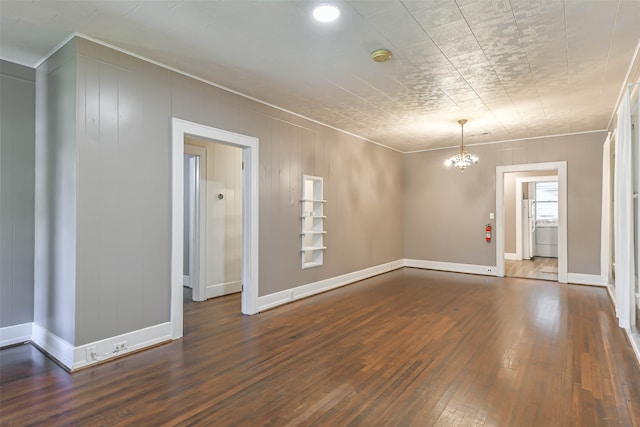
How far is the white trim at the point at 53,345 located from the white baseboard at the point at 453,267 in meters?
7.03

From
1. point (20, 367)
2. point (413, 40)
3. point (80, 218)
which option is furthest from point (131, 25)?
point (20, 367)

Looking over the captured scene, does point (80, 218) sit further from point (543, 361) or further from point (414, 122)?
point (414, 122)

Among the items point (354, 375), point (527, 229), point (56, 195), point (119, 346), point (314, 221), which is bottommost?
point (354, 375)

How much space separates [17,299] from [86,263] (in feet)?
4.18

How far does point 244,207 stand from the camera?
15.0ft

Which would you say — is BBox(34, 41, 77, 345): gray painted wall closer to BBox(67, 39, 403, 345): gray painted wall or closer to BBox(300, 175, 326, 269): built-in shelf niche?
BBox(67, 39, 403, 345): gray painted wall

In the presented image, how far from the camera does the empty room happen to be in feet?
8.36

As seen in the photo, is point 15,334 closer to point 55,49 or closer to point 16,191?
point 16,191

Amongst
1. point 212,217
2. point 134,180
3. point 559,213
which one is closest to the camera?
point 134,180

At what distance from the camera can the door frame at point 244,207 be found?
3.65 m

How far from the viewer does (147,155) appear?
11.3 feet

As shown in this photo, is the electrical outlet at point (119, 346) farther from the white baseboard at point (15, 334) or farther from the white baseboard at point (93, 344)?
the white baseboard at point (15, 334)

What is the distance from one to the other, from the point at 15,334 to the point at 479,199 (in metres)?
7.97

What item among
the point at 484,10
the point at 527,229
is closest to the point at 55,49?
the point at 484,10
